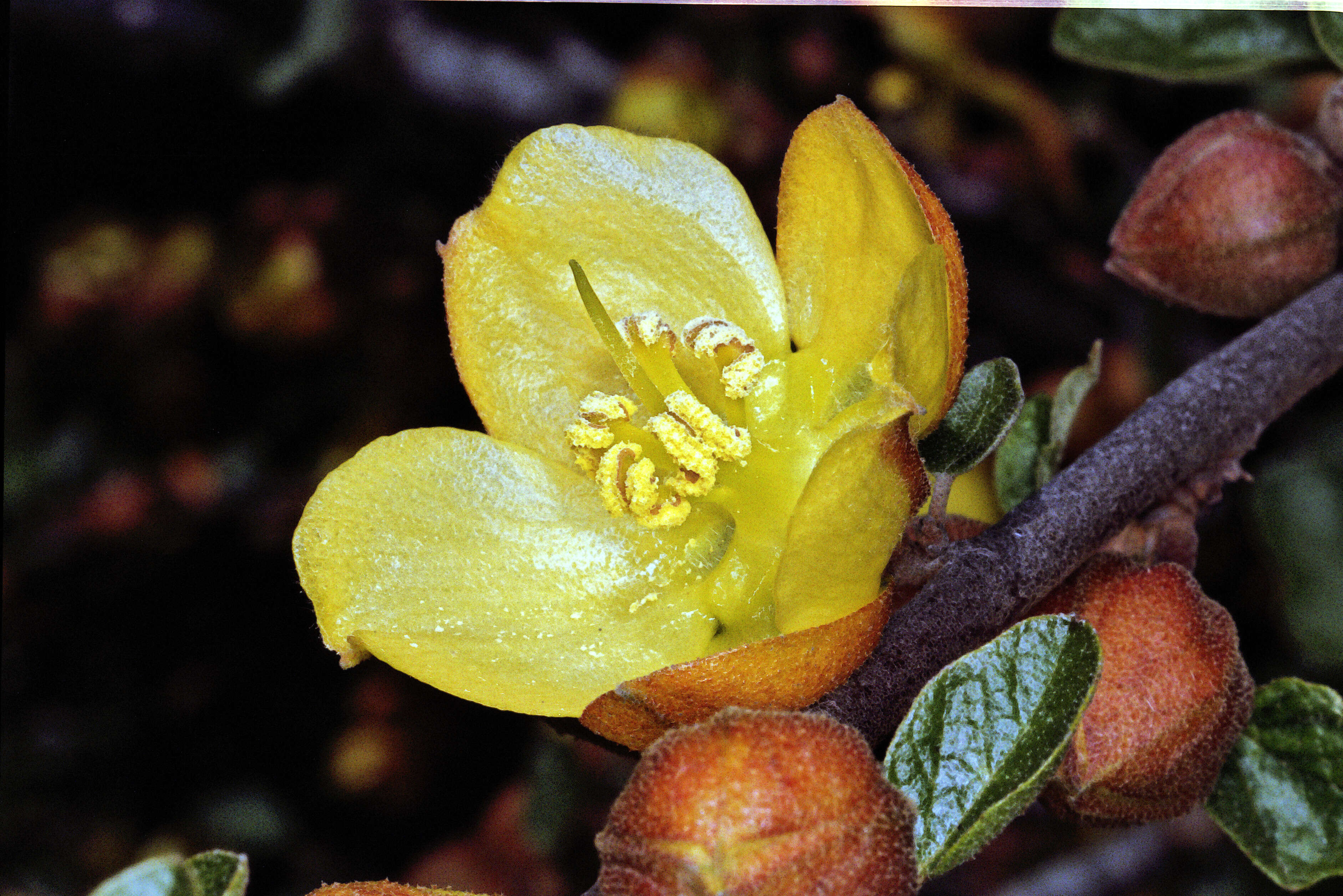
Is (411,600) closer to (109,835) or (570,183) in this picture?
(570,183)

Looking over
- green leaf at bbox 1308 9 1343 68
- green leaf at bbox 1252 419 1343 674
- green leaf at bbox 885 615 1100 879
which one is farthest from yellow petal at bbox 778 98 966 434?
green leaf at bbox 1252 419 1343 674

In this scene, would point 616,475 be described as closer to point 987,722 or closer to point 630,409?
point 630,409

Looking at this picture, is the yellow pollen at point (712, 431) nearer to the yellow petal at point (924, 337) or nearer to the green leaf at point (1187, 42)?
the yellow petal at point (924, 337)

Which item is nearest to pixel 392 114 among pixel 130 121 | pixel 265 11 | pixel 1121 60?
pixel 265 11

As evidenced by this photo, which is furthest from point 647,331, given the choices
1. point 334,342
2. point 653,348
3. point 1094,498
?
Answer: point 334,342

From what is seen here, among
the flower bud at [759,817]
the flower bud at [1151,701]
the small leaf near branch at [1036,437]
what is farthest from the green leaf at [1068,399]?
the flower bud at [759,817]

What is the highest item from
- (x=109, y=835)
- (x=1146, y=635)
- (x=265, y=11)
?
(x=265, y=11)
